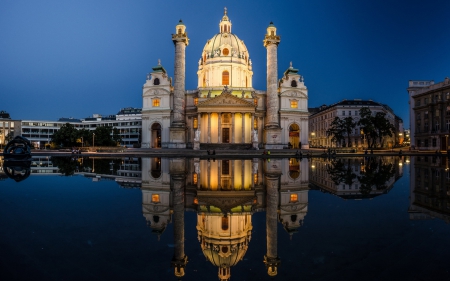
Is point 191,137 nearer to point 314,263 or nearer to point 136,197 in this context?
point 136,197

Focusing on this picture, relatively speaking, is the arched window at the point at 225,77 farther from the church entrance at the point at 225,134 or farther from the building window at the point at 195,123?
the church entrance at the point at 225,134

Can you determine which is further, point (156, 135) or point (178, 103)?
point (156, 135)

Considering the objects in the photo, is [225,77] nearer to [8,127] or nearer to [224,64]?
[224,64]

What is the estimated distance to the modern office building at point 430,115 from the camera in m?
65.5

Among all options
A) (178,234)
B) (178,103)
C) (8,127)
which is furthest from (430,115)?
(8,127)

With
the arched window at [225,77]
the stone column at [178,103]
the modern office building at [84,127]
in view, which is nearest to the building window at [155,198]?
the stone column at [178,103]

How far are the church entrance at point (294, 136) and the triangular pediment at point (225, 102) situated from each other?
15.8m

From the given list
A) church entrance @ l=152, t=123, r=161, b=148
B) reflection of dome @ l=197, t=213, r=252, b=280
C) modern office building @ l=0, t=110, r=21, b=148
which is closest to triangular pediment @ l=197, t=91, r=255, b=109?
church entrance @ l=152, t=123, r=161, b=148

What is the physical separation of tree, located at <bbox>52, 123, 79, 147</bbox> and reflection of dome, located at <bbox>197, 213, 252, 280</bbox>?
83.2m

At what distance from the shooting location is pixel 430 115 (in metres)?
69.2

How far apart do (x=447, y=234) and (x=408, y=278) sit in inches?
128

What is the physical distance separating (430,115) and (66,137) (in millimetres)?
89713

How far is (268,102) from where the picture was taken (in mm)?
70938

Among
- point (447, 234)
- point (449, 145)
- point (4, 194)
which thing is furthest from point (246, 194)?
point (449, 145)
